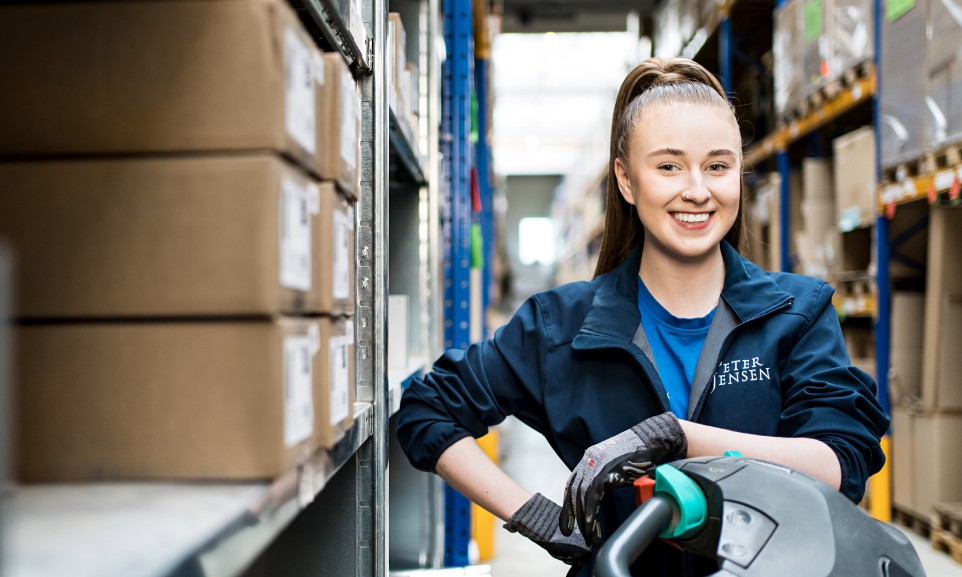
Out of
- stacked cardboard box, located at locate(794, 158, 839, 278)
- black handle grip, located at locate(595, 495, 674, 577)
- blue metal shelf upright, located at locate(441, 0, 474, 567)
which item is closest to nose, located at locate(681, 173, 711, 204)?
black handle grip, located at locate(595, 495, 674, 577)

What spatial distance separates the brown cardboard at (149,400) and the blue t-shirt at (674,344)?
1.05 meters

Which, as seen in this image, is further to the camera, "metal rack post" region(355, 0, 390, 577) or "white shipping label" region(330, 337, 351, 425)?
"metal rack post" region(355, 0, 390, 577)

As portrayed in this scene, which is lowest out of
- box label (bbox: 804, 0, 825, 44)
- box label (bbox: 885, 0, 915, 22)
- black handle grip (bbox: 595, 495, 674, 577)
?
black handle grip (bbox: 595, 495, 674, 577)

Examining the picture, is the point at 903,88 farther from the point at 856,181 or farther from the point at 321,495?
the point at 321,495

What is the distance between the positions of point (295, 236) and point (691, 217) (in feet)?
3.49

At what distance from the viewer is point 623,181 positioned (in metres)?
1.82

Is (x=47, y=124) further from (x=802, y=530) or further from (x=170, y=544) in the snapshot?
(x=802, y=530)

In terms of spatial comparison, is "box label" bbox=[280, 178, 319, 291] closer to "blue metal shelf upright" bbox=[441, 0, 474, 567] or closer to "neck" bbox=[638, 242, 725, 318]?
"neck" bbox=[638, 242, 725, 318]

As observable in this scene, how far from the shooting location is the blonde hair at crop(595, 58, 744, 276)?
1.68 meters

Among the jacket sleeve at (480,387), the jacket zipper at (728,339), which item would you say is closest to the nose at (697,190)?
the jacket zipper at (728,339)

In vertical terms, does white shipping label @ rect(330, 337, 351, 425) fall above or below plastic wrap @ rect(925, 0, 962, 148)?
below

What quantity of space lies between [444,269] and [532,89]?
12411 mm

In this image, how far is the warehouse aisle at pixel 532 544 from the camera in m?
3.30

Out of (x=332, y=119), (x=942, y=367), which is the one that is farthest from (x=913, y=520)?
(x=332, y=119)
